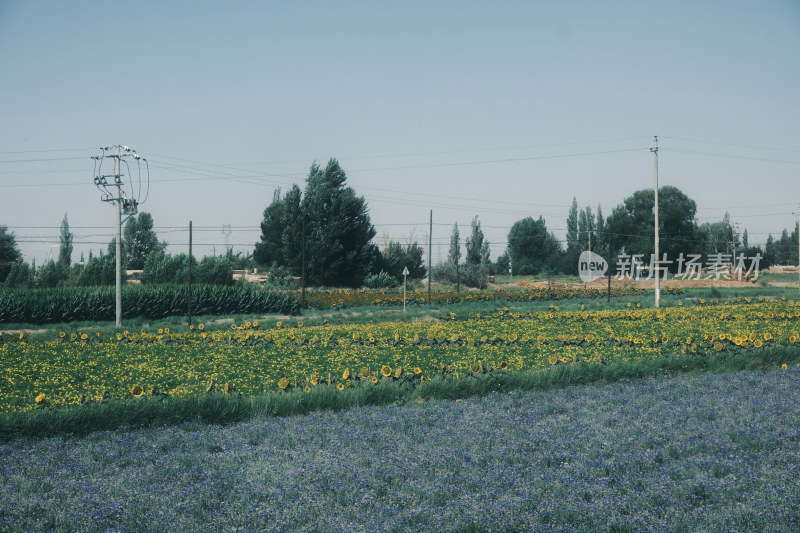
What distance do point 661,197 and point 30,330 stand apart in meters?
79.3

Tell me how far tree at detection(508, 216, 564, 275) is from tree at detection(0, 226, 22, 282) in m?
58.1

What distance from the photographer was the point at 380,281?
5544cm

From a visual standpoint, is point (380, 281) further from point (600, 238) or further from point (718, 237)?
point (718, 237)

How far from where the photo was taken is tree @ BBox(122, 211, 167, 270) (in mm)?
68062

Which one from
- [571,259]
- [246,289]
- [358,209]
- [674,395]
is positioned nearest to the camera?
[674,395]

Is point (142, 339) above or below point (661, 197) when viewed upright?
below

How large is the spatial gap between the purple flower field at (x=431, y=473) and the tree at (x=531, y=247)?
2959 inches

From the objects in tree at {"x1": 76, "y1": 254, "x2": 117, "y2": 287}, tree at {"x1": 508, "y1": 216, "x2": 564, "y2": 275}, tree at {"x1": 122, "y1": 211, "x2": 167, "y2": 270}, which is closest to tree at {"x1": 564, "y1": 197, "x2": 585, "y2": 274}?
tree at {"x1": 508, "y1": 216, "x2": 564, "y2": 275}

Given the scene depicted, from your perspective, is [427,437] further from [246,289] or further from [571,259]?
[571,259]

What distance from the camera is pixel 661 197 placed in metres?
84.1

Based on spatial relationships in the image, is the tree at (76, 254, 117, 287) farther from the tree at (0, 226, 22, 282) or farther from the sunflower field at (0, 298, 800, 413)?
the sunflower field at (0, 298, 800, 413)

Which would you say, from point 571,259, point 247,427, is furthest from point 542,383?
point 571,259

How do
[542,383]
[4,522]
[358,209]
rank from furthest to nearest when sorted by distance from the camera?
[358,209], [542,383], [4,522]

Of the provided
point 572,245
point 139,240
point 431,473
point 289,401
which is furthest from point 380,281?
point 431,473
